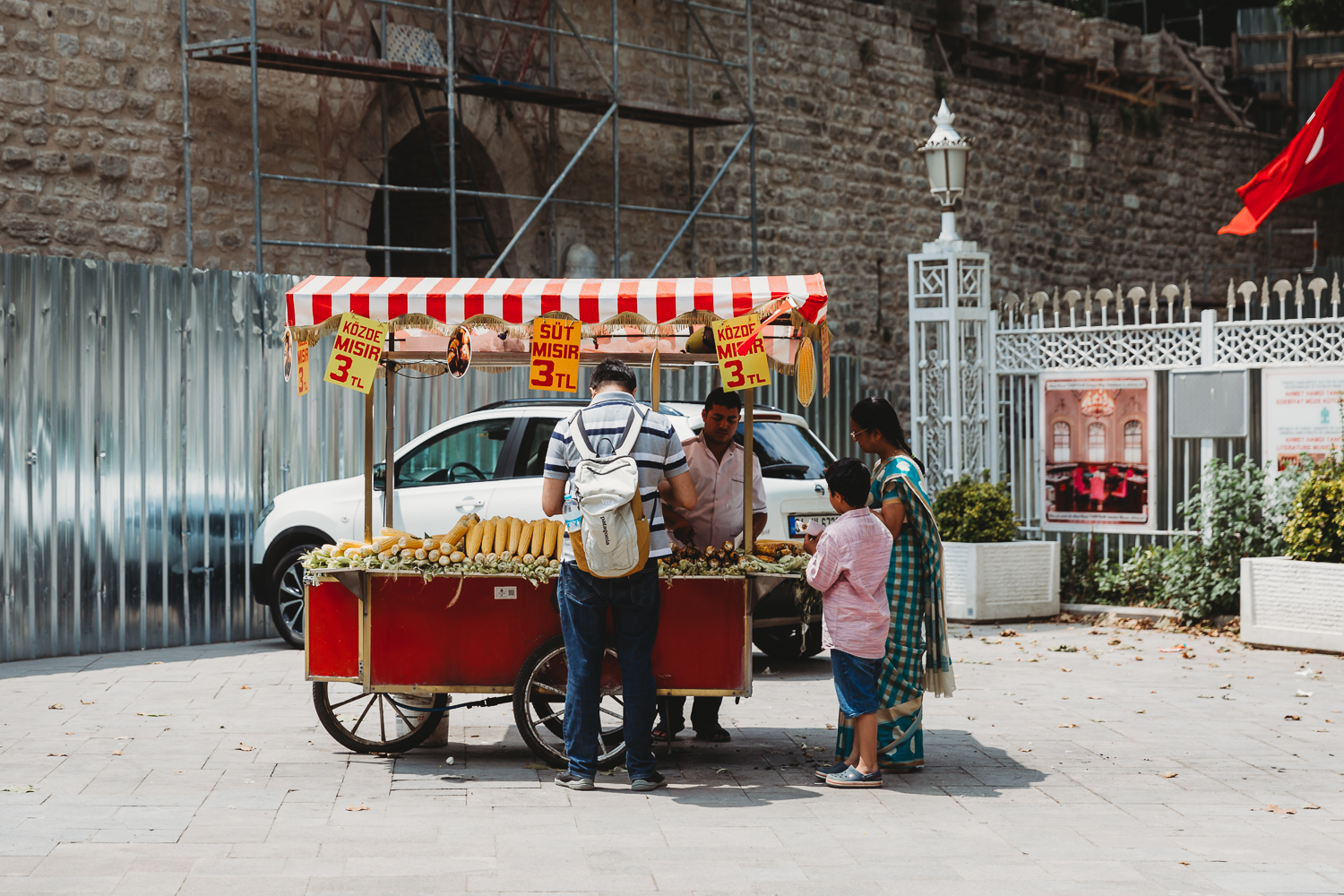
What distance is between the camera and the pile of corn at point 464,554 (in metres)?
6.92

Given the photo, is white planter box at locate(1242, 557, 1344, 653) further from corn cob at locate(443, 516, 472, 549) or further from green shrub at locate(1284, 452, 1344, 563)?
corn cob at locate(443, 516, 472, 549)

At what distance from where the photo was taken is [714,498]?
7.52 metres

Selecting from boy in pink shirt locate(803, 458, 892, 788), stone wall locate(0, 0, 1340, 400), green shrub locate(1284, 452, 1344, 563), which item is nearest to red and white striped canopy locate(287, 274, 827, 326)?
boy in pink shirt locate(803, 458, 892, 788)

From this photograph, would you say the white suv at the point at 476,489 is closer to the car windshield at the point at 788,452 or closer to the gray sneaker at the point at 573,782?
the car windshield at the point at 788,452

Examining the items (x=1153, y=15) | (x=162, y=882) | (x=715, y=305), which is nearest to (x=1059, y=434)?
(x=715, y=305)

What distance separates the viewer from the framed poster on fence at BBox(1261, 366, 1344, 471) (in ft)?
36.3

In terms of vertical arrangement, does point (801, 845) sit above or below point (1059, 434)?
below

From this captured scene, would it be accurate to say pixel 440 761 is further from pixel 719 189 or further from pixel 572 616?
pixel 719 189

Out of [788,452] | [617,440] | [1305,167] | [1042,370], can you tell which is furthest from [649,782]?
[1305,167]

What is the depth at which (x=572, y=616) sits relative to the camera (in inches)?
255

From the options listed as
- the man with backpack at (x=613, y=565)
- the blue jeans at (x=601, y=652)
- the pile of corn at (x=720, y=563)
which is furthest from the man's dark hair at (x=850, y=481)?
the blue jeans at (x=601, y=652)

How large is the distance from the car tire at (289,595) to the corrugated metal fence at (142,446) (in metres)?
0.43

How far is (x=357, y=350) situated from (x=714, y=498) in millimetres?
1874

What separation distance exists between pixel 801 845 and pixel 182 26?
10041 millimetres
